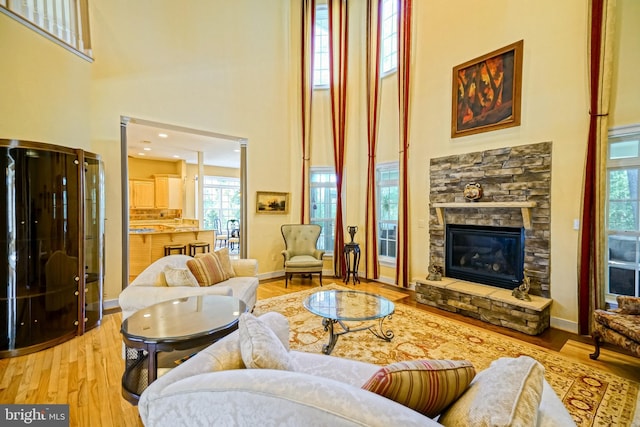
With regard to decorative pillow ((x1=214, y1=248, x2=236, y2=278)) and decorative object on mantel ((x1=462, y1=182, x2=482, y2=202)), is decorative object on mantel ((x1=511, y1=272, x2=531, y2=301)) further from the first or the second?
decorative pillow ((x1=214, y1=248, x2=236, y2=278))

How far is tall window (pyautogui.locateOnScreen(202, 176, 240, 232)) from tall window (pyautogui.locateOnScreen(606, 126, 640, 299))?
31.8ft

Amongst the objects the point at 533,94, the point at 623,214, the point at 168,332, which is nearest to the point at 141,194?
the point at 168,332

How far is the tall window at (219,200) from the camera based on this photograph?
10.1 m

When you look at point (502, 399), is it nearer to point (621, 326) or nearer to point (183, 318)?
point (183, 318)

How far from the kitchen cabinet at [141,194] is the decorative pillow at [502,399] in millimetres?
9511

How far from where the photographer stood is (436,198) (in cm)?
465

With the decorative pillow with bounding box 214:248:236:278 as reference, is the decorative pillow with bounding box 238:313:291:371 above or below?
above

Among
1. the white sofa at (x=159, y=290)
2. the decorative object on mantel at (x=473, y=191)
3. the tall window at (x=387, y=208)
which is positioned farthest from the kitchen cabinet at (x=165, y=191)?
the decorative object on mantel at (x=473, y=191)

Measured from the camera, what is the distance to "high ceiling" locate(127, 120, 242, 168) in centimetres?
529

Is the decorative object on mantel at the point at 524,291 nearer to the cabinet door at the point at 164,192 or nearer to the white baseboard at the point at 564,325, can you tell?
the white baseboard at the point at 564,325

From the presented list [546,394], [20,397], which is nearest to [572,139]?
[546,394]

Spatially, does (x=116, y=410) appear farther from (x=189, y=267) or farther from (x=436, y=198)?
(x=436, y=198)

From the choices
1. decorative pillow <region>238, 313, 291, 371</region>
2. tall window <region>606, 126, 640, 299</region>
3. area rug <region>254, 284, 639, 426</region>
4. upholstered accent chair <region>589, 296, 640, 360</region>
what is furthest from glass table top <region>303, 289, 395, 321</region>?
tall window <region>606, 126, 640, 299</region>

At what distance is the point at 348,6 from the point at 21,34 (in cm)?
519
